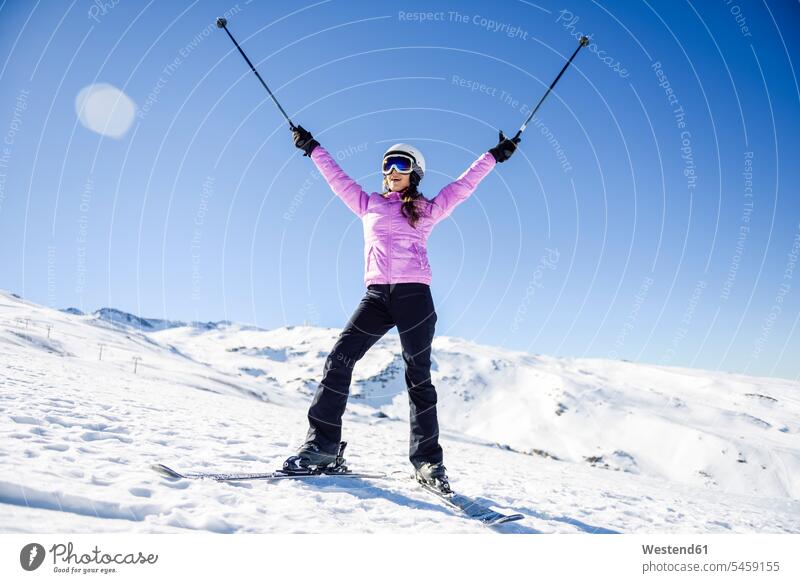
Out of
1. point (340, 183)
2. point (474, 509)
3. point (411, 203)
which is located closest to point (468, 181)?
point (411, 203)

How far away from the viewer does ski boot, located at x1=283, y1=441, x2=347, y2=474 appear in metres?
4.57

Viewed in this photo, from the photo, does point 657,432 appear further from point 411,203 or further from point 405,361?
point 411,203

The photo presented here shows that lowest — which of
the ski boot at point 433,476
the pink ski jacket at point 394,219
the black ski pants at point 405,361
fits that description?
the ski boot at point 433,476

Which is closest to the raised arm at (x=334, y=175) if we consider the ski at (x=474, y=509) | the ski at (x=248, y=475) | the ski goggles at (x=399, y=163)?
the ski goggles at (x=399, y=163)

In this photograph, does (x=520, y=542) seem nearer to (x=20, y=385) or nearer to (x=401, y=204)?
(x=401, y=204)

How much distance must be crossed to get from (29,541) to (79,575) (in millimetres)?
377

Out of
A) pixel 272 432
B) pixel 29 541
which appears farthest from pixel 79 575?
pixel 272 432

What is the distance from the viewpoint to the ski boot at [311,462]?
4.57m

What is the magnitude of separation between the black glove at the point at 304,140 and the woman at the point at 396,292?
0.04ft

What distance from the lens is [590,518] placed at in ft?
16.0

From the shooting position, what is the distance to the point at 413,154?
5.45m

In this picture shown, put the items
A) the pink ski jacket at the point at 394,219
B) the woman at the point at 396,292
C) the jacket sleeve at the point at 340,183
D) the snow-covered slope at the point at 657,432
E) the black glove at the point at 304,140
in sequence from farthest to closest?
1. the snow-covered slope at the point at 657,432
2. the black glove at the point at 304,140
3. the jacket sleeve at the point at 340,183
4. the pink ski jacket at the point at 394,219
5. the woman at the point at 396,292

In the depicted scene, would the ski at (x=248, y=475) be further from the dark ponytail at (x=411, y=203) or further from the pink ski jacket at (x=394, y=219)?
the dark ponytail at (x=411, y=203)

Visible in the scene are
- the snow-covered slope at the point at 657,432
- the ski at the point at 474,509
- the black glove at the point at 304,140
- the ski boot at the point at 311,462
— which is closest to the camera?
the ski at the point at 474,509
